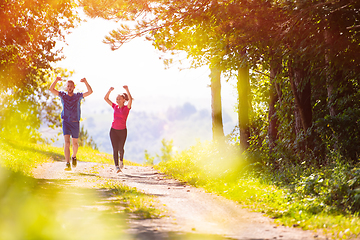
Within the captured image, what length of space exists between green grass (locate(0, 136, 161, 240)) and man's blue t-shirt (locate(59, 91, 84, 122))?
2.38m

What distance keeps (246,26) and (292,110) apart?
143 inches

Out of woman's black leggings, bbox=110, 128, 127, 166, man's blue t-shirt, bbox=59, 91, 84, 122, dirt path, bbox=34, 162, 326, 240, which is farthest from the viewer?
woman's black leggings, bbox=110, 128, 127, 166

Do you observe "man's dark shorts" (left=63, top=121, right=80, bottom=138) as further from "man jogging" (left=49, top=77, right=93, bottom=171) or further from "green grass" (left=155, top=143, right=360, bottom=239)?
"green grass" (left=155, top=143, right=360, bottom=239)

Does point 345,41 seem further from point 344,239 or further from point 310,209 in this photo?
point 344,239

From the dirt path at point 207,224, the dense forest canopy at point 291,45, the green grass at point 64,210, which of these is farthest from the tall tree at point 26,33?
the dirt path at point 207,224

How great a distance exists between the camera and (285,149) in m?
10.8

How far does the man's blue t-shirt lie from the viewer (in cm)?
1041

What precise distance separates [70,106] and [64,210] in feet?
17.0

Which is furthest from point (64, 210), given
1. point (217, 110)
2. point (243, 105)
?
point (217, 110)

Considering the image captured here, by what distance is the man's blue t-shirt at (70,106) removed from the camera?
1041cm

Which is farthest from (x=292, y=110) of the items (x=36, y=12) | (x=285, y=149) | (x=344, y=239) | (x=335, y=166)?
(x=36, y=12)

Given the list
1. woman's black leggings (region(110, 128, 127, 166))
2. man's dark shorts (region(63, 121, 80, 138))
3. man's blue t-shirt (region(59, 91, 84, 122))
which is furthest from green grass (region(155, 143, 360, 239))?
man's blue t-shirt (region(59, 91, 84, 122))

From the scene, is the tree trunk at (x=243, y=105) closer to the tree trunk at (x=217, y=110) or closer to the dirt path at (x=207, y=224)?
the tree trunk at (x=217, y=110)

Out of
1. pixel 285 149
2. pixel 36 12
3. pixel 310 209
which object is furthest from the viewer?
pixel 36 12
